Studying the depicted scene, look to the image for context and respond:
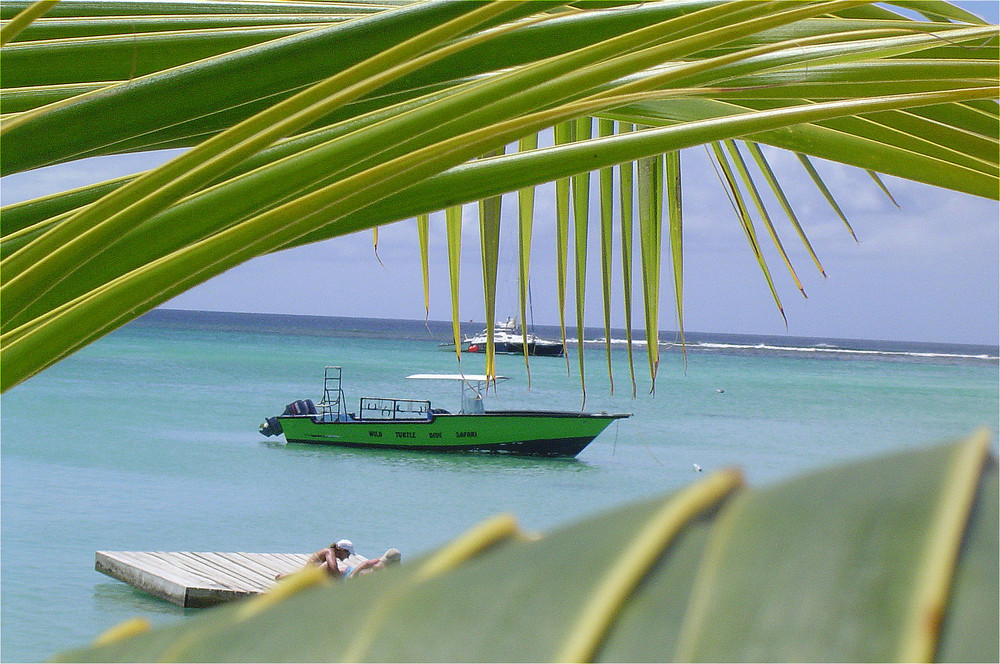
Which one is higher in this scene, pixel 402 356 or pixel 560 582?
pixel 560 582

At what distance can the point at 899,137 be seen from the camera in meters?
0.58

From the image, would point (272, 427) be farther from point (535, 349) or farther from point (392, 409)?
point (535, 349)

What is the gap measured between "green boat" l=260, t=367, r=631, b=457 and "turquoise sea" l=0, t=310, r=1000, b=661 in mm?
377

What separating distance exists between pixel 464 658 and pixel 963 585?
10 cm

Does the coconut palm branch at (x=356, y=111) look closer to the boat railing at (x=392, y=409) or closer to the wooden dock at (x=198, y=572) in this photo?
the wooden dock at (x=198, y=572)

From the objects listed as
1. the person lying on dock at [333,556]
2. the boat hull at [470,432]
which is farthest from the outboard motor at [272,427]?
the person lying on dock at [333,556]

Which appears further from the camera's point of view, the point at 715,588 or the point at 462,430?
the point at 462,430

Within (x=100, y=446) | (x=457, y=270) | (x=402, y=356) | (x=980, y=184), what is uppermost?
(x=980, y=184)

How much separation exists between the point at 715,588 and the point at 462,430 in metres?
18.6

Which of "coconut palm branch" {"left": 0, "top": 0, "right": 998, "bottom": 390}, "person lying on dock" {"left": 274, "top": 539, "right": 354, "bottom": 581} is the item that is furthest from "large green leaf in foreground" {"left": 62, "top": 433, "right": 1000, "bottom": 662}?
"person lying on dock" {"left": 274, "top": 539, "right": 354, "bottom": 581}

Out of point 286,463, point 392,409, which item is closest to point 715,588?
point 286,463

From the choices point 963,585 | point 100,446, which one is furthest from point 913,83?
point 100,446

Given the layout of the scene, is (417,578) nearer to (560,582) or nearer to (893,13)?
(560,582)

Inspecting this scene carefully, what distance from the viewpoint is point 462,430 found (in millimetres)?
18609
